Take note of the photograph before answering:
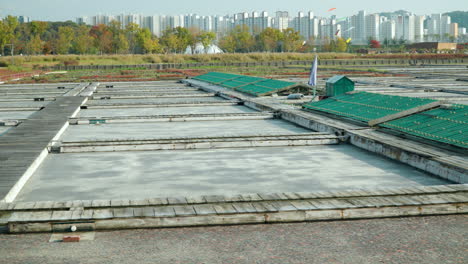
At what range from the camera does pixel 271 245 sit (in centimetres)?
762

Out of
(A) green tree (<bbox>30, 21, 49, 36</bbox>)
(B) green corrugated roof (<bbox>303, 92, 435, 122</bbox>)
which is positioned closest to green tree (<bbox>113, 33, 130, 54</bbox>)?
(A) green tree (<bbox>30, 21, 49, 36</bbox>)

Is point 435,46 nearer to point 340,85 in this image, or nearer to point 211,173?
point 340,85

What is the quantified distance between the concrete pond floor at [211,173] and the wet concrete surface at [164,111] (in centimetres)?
992

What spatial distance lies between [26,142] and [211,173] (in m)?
6.15

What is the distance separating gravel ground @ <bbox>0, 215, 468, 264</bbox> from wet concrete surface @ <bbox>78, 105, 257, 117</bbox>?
1666 centimetres

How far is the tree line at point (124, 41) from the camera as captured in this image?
13738 cm

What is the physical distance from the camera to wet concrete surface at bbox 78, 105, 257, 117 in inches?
979

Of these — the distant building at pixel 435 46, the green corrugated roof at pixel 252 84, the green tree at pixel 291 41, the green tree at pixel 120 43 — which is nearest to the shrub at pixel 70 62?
the green corrugated roof at pixel 252 84

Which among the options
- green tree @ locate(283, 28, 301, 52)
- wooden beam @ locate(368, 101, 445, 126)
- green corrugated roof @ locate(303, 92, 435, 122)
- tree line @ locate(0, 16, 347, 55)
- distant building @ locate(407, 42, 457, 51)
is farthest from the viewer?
distant building @ locate(407, 42, 457, 51)

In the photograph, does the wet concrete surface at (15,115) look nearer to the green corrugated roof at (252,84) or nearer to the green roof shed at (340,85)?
the green corrugated roof at (252,84)

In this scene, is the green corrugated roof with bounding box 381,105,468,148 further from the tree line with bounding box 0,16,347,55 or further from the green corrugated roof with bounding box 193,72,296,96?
the tree line with bounding box 0,16,347,55

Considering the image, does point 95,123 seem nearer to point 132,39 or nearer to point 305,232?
point 305,232

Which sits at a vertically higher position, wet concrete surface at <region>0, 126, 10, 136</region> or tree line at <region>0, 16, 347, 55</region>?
tree line at <region>0, 16, 347, 55</region>

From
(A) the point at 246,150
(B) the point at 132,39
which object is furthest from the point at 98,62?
(A) the point at 246,150
